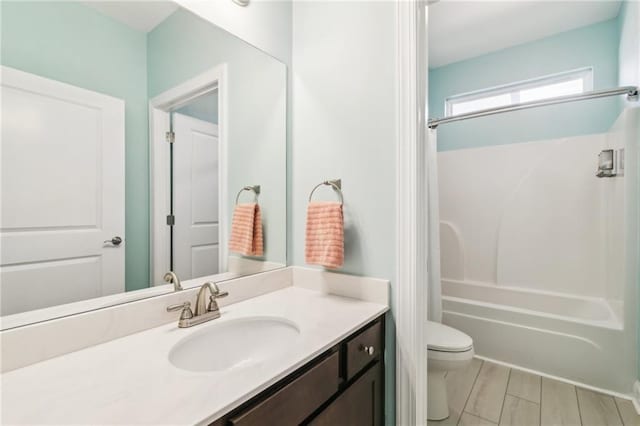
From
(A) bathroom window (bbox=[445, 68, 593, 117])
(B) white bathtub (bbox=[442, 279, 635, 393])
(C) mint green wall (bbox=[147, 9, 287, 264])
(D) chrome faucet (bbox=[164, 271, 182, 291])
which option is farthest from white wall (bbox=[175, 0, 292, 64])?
(A) bathroom window (bbox=[445, 68, 593, 117])

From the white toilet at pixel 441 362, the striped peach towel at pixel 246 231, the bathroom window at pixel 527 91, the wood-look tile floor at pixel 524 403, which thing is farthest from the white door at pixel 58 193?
the bathroom window at pixel 527 91

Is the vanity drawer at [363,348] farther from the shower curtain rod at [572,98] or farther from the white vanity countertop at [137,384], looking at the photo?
the shower curtain rod at [572,98]

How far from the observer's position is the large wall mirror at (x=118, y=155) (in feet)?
2.41

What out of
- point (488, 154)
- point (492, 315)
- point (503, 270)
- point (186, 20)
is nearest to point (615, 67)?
point (488, 154)

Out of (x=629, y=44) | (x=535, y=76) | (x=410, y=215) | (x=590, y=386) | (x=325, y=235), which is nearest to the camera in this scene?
(x=410, y=215)

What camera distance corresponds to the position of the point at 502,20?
2352 mm

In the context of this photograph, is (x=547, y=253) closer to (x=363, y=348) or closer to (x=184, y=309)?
(x=363, y=348)

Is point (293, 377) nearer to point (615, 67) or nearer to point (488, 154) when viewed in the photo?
point (488, 154)

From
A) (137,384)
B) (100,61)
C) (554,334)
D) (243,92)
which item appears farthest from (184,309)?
(554,334)

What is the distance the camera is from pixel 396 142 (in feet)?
3.84

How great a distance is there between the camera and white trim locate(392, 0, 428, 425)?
1134 mm

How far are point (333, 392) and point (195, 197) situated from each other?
84 centimetres

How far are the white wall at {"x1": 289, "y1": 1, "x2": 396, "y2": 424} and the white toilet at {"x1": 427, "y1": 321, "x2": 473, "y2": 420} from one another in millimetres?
494

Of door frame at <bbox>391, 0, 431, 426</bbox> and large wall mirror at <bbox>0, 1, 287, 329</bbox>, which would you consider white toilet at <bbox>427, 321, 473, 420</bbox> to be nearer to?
door frame at <bbox>391, 0, 431, 426</bbox>
